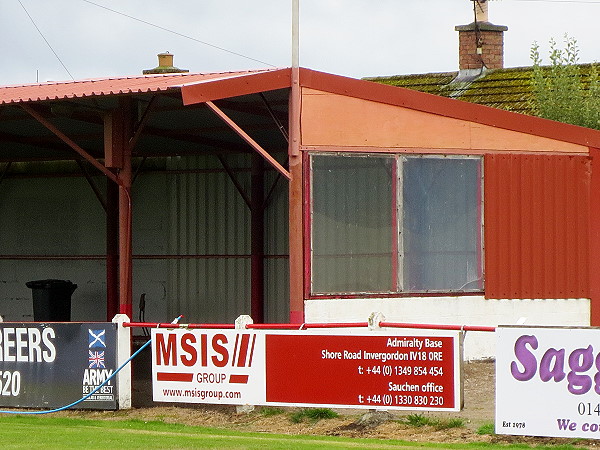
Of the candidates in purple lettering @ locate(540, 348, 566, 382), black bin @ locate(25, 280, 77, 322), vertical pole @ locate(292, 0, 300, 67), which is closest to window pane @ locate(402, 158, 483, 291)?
vertical pole @ locate(292, 0, 300, 67)

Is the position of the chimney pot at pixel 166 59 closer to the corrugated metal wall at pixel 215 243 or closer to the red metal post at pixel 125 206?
the corrugated metal wall at pixel 215 243

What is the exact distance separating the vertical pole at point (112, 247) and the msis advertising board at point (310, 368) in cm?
1088

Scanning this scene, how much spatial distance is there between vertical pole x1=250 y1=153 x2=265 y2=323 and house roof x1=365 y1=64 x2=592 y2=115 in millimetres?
7245

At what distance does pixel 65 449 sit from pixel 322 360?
3.07 metres

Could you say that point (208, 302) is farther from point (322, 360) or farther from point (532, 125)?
point (322, 360)

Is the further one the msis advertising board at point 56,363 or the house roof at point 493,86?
the house roof at point 493,86

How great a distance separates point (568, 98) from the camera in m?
25.7

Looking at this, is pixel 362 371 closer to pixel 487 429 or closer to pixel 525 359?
pixel 487 429

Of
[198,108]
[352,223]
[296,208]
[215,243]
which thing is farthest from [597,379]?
[215,243]

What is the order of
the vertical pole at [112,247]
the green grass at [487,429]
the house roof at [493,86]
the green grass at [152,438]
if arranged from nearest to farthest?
the green grass at [152,438], the green grass at [487,429], the vertical pole at [112,247], the house roof at [493,86]

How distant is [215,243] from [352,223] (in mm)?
7915

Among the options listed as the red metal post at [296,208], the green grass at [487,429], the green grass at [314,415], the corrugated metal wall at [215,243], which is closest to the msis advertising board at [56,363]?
the green grass at [314,415]

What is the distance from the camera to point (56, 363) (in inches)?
596

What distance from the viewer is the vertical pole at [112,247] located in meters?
25.3
